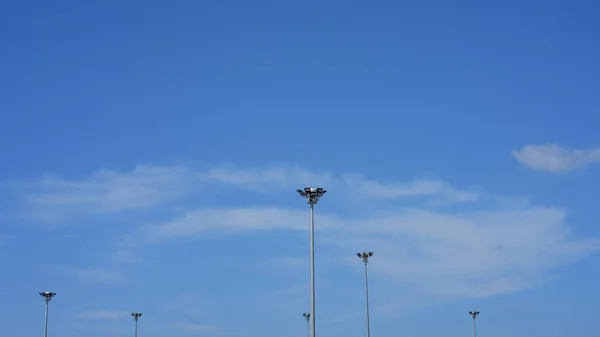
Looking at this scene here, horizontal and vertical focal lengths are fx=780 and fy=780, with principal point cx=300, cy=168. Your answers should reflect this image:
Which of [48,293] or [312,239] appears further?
[48,293]

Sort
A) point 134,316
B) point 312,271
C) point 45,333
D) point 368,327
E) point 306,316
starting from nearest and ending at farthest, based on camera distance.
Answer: point 312,271 < point 368,327 < point 45,333 < point 134,316 < point 306,316

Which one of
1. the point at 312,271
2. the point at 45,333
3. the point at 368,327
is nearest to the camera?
the point at 312,271

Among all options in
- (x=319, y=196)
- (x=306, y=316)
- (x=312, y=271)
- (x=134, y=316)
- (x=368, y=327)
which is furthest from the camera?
(x=306, y=316)

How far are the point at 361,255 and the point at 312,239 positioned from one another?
1568 inches

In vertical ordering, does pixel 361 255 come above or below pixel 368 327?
above

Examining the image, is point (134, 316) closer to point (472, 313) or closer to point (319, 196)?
point (472, 313)

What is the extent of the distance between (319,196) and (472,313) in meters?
85.9

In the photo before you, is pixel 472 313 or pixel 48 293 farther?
pixel 472 313

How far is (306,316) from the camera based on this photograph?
520 ft

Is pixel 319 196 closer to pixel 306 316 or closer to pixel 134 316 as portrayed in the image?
pixel 134 316

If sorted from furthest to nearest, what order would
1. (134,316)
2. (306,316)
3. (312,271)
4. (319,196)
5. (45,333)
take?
1. (306,316)
2. (134,316)
3. (45,333)
4. (319,196)
5. (312,271)

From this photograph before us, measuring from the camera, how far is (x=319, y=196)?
69.9 m

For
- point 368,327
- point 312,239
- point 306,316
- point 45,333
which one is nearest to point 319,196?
point 312,239

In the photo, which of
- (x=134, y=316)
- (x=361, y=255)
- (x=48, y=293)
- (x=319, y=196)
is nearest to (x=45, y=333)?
(x=48, y=293)
